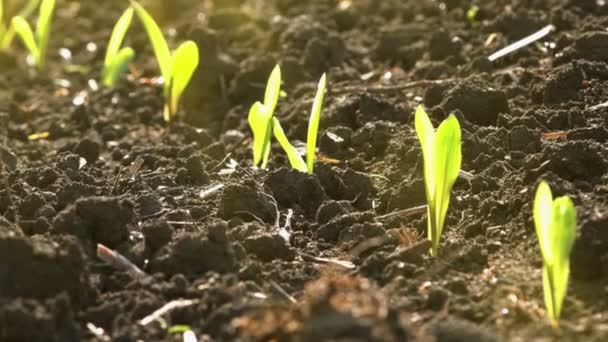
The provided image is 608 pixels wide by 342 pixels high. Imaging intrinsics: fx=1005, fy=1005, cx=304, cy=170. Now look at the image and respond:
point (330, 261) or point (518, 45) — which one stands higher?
point (518, 45)

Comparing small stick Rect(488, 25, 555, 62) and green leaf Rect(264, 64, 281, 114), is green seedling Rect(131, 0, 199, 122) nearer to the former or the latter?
green leaf Rect(264, 64, 281, 114)

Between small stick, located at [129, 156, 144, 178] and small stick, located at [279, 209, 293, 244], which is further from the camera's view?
small stick, located at [129, 156, 144, 178]

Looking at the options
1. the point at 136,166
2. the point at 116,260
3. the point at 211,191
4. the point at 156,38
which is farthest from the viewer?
the point at 156,38

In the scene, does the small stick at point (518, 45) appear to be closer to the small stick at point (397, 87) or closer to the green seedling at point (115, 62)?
the small stick at point (397, 87)

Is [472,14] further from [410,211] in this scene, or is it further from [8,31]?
[8,31]

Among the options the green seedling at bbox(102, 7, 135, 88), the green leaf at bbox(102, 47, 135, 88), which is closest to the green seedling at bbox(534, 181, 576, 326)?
the green seedling at bbox(102, 7, 135, 88)

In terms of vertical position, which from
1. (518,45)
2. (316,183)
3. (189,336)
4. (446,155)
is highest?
(518,45)

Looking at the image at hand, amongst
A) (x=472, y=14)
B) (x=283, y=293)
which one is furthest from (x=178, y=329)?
(x=472, y=14)
